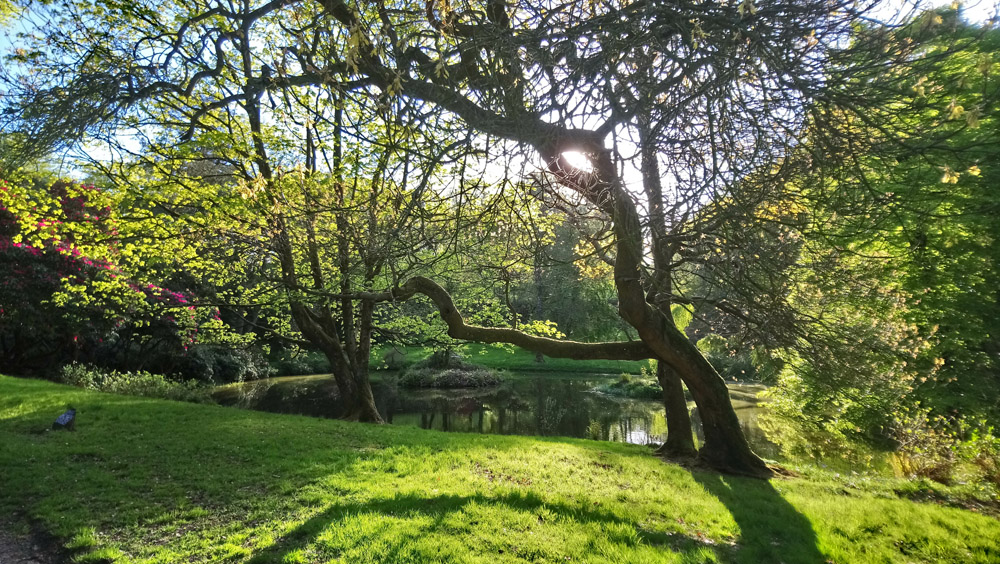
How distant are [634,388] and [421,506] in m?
19.7

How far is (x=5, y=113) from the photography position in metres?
4.67

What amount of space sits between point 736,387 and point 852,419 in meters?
16.5

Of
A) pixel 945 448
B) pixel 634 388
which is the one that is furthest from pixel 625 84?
pixel 634 388

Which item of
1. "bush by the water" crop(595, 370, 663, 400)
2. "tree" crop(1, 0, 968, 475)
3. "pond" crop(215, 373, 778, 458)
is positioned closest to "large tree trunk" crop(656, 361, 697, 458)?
"tree" crop(1, 0, 968, 475)

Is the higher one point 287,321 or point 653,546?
point 287,321

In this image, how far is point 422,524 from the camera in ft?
15.5

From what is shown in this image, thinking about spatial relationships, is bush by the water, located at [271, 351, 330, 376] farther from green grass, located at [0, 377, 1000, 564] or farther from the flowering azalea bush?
green grass, located at [0, 377, 1000, 564]

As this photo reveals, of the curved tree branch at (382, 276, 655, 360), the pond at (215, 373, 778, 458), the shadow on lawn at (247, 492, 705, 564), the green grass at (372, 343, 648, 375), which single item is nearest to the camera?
the shadow on lawn at (247, 492, 705, 564)

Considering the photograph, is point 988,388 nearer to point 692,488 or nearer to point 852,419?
point 852,419

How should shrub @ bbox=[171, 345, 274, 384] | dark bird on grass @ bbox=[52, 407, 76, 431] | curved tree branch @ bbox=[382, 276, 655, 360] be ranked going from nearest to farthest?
curved tree branch @ bbox=[382, 276, 655, 360]
dark bird on grass @ bbox=[52, 407, 76, 431]
shrub @ bbox=[171, 345, 274, 384]

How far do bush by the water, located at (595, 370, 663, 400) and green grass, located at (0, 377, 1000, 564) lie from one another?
15.0 meters

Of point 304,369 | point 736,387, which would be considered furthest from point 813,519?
point 304,369

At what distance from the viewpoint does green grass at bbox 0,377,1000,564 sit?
14.2 ft

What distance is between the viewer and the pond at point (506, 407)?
14953 millimetres
